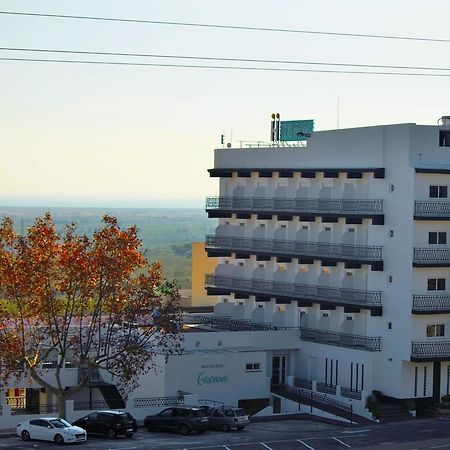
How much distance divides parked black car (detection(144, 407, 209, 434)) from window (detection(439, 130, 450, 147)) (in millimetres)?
23516

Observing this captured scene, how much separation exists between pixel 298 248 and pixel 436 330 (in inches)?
505

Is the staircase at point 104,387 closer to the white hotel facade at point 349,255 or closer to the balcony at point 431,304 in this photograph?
the white hotel facade at point 349,255

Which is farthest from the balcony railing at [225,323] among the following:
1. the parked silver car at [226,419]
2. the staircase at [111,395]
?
the parked silver car at [226,419]

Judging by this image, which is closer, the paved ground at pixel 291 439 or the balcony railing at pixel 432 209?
the paved ground at pixel 291 439

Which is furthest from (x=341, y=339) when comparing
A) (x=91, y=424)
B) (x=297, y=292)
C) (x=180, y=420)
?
(x=91, y=424)

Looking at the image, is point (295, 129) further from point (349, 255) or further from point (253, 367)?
point (253, 367)

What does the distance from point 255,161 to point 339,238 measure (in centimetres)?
1063

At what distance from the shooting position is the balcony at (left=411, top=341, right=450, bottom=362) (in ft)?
279

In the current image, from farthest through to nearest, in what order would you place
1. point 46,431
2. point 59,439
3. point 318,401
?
point 318,401 < point 46,431 < point 59,439

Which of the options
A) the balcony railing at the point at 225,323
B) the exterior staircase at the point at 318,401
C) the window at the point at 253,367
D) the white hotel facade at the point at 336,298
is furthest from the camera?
the balcony railing at the point at 225,323

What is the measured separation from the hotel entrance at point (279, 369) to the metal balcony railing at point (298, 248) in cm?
716

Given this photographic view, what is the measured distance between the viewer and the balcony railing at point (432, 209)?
85875 millimetres

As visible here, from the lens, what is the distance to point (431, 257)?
283ft

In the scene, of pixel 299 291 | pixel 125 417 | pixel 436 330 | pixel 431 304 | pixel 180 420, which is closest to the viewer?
pixel 125 417
